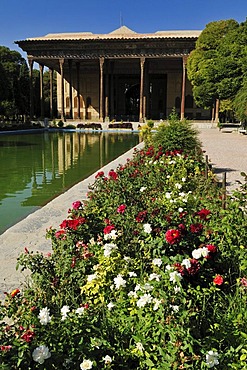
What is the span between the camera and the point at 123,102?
4706 centimetres

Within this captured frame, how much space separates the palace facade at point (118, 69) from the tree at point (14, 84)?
2.37m

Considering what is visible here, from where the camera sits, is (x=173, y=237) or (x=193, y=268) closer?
(x=193, y=268)

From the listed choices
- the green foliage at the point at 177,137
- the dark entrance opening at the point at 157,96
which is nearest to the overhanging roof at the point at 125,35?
the dark entrance opening at the point at 157,96

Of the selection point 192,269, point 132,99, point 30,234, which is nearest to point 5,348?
point 192,269

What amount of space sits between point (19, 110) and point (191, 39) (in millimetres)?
19161

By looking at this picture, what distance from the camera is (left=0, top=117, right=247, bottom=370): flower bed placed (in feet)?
5.37

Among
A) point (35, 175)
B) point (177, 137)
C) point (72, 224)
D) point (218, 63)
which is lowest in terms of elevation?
point (35, 175)

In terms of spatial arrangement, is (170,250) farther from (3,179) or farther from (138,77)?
(138,77)

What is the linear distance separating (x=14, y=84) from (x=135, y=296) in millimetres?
40678

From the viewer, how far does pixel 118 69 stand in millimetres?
44406

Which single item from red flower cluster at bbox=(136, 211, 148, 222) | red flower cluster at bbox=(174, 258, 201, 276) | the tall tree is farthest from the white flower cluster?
the tall tree

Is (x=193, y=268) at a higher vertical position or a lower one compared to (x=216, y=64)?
lower

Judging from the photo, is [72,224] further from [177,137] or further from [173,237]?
[177,137]

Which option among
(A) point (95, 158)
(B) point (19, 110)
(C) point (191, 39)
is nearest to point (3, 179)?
(A) point (95, 158)
